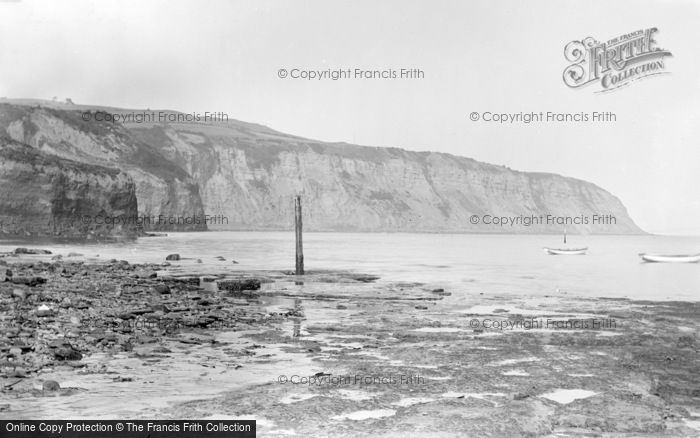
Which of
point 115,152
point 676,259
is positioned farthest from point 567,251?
point 115,152

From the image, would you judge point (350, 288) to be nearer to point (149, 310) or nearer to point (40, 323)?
point (149, 310)

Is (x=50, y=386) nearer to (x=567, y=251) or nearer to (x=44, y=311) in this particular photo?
(x=44, y=311)

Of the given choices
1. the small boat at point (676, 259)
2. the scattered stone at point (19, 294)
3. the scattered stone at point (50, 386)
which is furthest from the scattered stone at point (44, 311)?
the small boat at point (676, 259)

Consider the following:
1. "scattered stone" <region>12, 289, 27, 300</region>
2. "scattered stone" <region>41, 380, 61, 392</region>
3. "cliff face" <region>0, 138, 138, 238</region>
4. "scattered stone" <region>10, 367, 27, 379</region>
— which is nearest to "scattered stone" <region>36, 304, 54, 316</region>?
"scattered stone" <region>12, 289, 27, 300</region>

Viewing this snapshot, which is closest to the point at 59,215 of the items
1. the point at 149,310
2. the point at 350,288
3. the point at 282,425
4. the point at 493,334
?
the point at 350,288

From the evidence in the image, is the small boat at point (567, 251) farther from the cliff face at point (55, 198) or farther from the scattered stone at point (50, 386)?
the scattered stone at point (50, 386)

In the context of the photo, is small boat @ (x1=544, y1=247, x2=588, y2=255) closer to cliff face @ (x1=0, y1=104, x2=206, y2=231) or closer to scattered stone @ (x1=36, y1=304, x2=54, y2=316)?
scattered stone @ (x1=36, y1=304, x2=54, y2=316)

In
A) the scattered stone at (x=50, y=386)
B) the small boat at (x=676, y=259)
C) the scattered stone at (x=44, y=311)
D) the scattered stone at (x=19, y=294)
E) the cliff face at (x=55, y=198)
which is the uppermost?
the cliff face at (x=55, y=198)
